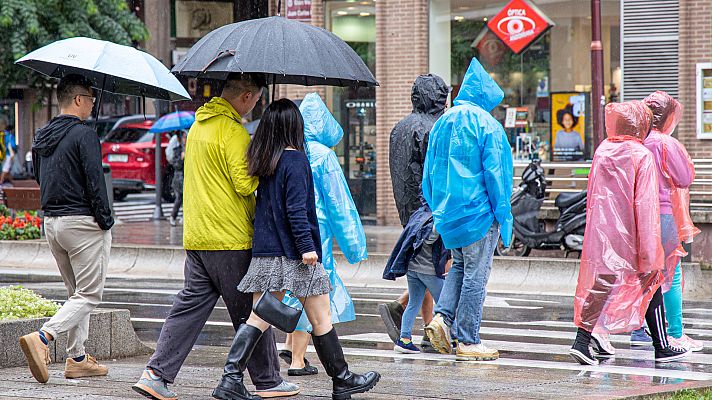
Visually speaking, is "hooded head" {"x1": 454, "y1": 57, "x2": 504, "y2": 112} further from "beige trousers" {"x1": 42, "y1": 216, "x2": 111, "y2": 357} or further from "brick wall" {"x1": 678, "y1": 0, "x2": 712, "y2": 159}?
"brick wall" {"x1": 678, "y1": 0, "x2": 712, "y2": 159}

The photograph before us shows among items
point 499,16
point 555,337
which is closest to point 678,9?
point 499,16

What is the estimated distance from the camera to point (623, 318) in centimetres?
888

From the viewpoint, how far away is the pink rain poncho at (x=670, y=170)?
30.5 ft

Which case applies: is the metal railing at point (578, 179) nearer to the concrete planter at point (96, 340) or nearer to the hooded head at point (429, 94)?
the hooded head at point (429, 94)

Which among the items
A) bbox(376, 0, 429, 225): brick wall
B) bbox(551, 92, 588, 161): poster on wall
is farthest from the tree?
bbox(551, 92, 588, 161): poster on wall

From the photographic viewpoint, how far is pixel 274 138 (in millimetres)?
6949

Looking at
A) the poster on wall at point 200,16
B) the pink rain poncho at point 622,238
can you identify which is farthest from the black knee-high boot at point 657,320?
the poster on wall at point 200,16

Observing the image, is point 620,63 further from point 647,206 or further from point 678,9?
point 647,206

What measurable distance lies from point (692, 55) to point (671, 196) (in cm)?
1148

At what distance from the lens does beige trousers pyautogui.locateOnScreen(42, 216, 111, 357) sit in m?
7.70

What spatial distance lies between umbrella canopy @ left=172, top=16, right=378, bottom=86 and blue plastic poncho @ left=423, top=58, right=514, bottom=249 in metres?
1.85

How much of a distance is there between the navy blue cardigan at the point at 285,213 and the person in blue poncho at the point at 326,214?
1.38 m

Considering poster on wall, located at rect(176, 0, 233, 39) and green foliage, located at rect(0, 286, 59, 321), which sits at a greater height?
poster on wall, located at rect(176, 0, 233, 39)

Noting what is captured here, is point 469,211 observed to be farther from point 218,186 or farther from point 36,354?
point 36,354
